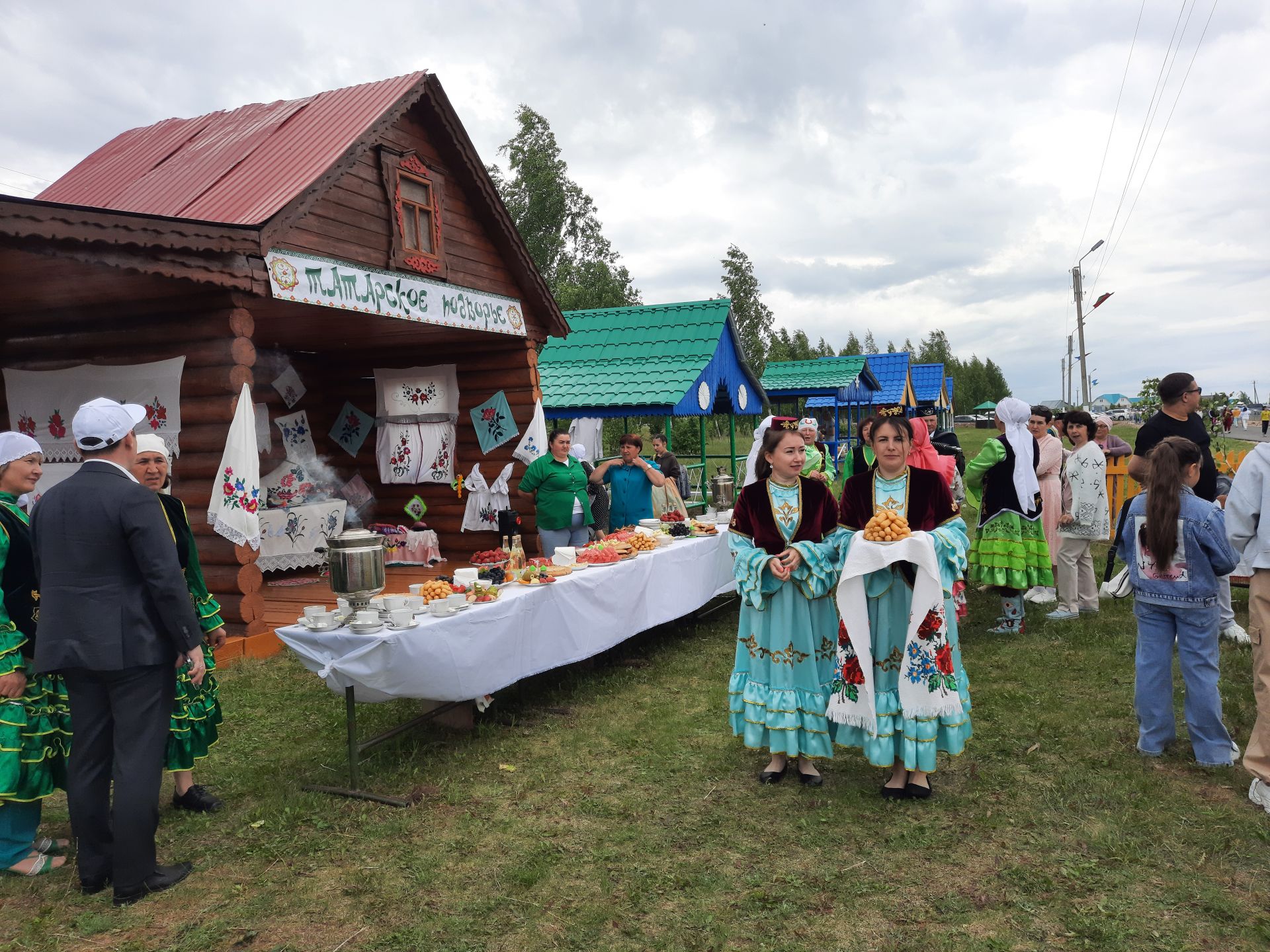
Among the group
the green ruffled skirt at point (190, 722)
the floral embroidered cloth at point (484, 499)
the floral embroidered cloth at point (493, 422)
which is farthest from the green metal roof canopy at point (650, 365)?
the green ruffled skirt at point (190, 722)

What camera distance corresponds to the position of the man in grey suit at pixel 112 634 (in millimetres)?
3385

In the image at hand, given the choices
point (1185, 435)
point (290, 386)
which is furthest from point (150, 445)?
point (290, 386)

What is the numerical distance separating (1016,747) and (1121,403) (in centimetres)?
12102

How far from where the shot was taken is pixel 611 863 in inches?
148

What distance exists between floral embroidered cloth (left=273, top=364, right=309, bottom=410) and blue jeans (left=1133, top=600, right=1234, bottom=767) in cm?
1014

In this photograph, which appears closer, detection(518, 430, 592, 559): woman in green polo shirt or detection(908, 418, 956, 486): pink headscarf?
detection(908, 418, 956, 486): pink headscarf

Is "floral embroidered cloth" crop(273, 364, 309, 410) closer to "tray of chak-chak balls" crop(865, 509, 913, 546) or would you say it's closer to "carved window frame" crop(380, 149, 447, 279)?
"carved window frame" crop(380, 149, 447, 279)

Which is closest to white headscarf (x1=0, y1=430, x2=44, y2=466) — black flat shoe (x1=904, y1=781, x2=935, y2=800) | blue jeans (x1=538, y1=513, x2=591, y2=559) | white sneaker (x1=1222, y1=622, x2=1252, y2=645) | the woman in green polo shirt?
black flat shoe (x1=904, y1=781, x2=935, y2=800)

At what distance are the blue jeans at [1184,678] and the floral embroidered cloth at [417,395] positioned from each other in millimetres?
8489

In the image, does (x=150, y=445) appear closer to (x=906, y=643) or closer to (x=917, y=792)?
(x=906, y=643)

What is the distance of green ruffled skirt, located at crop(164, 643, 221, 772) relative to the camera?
4.07 m

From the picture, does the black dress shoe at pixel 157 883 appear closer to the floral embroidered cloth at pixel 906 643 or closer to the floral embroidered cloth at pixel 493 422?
the floral embroidered cloth at pixel 906 643

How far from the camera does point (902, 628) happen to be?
4254 mm

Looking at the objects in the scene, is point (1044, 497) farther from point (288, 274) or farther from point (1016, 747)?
point (288, 274)
